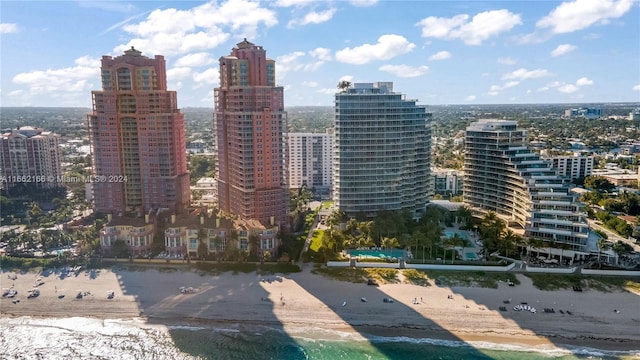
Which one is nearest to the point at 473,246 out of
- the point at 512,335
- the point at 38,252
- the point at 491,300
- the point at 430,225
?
the point at 430,225

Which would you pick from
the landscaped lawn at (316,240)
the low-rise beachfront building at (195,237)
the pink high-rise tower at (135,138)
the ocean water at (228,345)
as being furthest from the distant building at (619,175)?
the pink high-rise tower at (135,138)

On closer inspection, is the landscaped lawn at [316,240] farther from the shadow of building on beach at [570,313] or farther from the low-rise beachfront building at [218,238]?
the shadow of building on beach at [570,313]

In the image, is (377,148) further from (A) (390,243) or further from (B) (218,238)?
(B) (218,238)

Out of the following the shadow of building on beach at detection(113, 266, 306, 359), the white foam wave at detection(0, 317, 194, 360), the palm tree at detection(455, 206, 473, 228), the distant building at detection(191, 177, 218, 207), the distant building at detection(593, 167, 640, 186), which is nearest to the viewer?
the white foam wave at detection(0, 317, 194, 360)

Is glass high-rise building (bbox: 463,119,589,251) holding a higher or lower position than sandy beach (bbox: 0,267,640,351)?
higher

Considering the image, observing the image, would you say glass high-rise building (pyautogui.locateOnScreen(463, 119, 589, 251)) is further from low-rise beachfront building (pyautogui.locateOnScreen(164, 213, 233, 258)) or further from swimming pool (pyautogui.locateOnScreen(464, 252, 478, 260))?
low-rise beachfront building (pyautogui.locateOnScreen(164, 213, 233, 258))

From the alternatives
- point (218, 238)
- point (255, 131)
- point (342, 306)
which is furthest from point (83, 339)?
point (255, 131)

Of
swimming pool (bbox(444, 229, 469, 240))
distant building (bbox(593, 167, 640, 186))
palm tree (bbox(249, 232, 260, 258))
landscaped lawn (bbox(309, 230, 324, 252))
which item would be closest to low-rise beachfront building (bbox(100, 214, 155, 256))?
palm tree (bbox(249, 232, 260, 258))
